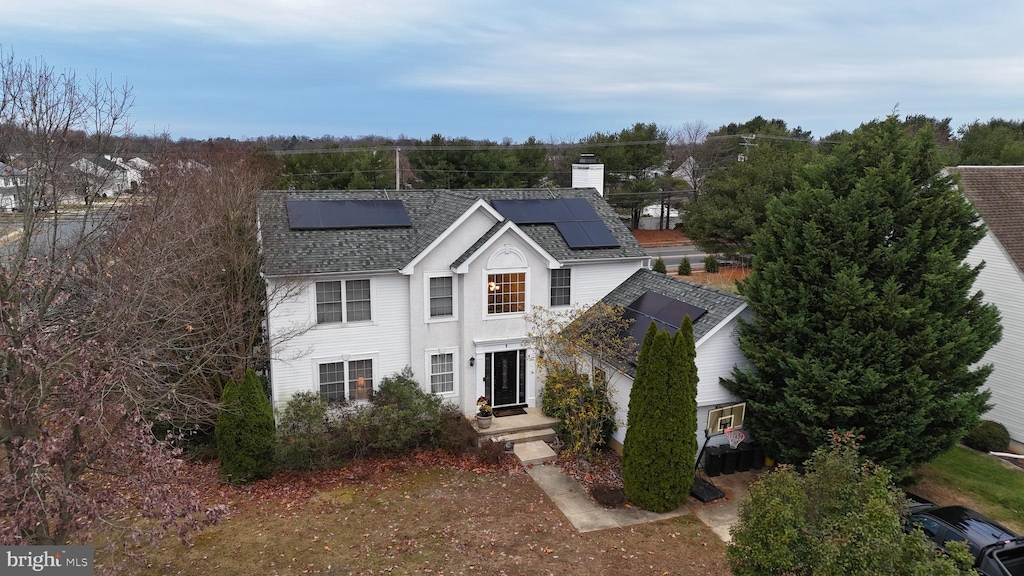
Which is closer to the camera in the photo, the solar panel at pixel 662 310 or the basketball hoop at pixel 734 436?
the basketball hoop at pixel 734 436

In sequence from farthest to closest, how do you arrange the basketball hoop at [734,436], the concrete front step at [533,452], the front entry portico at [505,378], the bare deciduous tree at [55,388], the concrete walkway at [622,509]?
the front entry portico at [505,378], the concrete front step at [533,452], the basketball hoop at [734,436], the concrete walkway at [622,509], the bare deciduous tree at [55,388]

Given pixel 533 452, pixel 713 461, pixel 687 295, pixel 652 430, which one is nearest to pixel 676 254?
pixel 687 295

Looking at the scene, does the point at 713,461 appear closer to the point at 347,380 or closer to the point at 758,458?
the point at 758,458

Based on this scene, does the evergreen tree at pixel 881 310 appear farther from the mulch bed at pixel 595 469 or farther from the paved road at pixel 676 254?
the paved road at pixel 676 254

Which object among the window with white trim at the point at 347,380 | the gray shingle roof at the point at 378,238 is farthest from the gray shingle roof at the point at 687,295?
the window with white trim at the point at 347,380

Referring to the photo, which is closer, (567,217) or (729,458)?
(729,458)

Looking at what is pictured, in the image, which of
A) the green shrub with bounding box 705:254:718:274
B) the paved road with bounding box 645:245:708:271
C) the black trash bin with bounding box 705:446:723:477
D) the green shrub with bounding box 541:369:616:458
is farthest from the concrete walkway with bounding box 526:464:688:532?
the paved road with bounding box 645:245:708:271

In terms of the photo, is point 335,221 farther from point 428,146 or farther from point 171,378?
point 428,146
